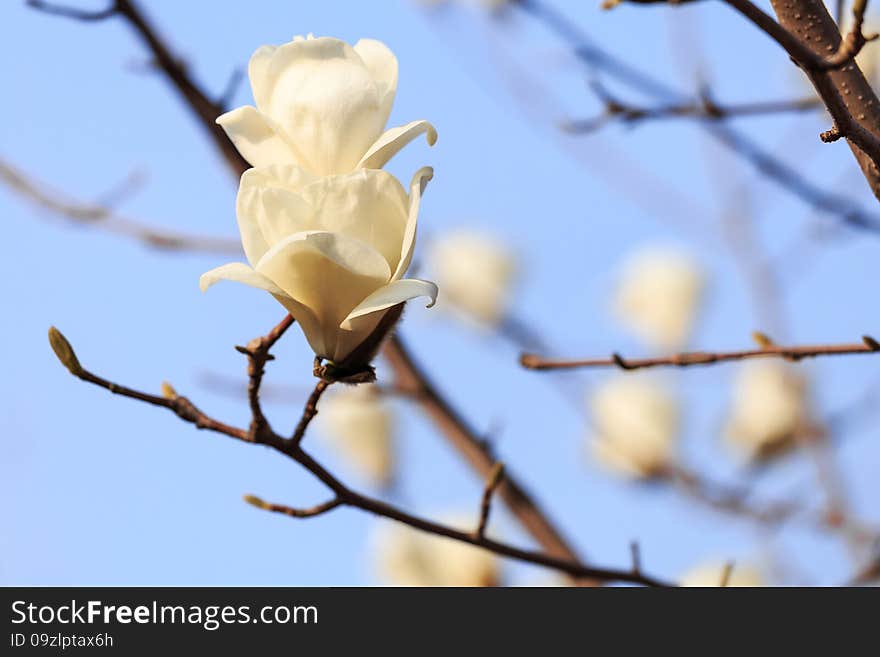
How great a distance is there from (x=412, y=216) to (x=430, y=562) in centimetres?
207

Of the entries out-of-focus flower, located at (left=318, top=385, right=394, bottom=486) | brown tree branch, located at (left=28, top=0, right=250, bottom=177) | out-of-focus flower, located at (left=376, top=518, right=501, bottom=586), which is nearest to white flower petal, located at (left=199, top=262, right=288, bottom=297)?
brown tree branch, located at (left=28, top=0, right=250, bottom=177)

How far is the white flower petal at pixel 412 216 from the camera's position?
2.02 ft

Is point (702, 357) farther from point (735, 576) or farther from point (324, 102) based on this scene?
point (735, 576)

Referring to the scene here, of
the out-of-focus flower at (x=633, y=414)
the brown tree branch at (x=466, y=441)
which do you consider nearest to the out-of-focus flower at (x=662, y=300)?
the out-of-focus flower at (x=633, y=414)

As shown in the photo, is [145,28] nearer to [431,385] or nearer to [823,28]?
[431,385]

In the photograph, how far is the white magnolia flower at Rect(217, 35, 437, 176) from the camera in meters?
0.62

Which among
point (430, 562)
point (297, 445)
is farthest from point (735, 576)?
point (297, 445)

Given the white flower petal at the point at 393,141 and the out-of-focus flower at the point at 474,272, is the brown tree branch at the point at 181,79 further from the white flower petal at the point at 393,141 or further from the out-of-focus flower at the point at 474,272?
the out-of-focus flower at the point at 474,272

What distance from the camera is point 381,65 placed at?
0.67 metres

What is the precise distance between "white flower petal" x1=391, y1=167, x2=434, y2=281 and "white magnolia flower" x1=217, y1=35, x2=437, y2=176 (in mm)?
21

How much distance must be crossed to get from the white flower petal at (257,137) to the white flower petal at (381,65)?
70mm

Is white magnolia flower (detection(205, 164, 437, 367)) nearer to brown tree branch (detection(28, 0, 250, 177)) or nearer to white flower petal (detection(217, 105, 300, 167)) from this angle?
white flower petal (detection(217, 105, 300, 167))
